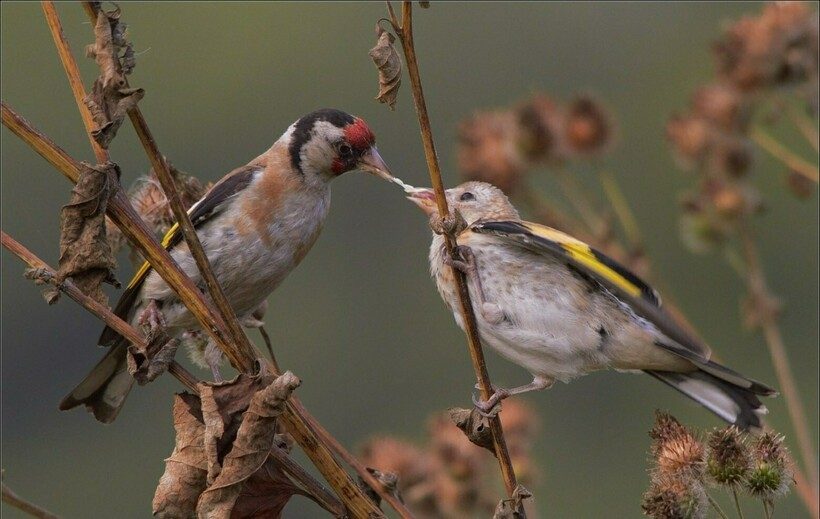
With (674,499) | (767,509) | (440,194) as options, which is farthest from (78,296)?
(767,509)

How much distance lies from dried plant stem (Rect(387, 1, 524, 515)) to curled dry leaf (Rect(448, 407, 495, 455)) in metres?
0.03

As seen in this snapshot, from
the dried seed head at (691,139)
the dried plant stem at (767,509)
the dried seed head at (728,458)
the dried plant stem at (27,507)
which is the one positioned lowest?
the dried plant stem at (27,507)

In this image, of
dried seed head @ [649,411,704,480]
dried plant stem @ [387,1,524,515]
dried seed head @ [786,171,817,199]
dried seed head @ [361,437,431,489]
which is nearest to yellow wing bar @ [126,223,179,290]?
dried seed head @ [361,437,431,489]

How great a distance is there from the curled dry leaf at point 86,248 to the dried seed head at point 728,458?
1337mm

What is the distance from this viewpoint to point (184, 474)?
2.43m

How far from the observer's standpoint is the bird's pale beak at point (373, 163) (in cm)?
414

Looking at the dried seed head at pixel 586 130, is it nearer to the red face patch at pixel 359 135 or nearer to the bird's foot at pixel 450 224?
the red face patch at pixel 359 135

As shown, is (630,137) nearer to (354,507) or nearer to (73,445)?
(73,445)

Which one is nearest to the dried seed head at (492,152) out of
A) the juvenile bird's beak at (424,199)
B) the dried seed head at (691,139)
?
the dried seed head at (691,139)

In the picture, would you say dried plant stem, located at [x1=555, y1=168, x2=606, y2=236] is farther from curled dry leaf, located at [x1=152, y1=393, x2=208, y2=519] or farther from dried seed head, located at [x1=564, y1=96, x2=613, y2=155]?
curled dry leaf, located at [x1=152, y1=393, x2=208, y2=519]

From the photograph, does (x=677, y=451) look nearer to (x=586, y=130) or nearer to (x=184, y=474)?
(x=184, y=474)

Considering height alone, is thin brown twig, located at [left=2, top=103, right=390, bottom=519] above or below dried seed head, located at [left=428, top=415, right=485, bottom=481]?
below

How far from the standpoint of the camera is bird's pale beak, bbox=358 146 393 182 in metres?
4.14

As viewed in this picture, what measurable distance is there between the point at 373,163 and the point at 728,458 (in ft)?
6.20
